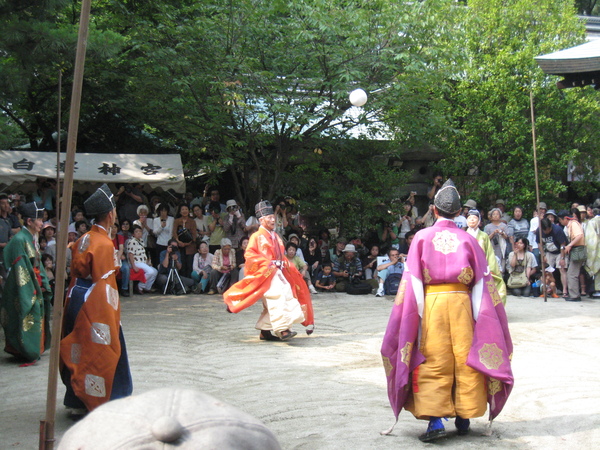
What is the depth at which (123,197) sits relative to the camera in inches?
535

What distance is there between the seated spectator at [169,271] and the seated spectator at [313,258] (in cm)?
236

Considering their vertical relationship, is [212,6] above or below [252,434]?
above

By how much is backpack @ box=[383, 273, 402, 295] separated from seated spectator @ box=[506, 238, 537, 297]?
6.78 ft

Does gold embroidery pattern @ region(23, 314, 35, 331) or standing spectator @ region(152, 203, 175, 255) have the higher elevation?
standing spectator @ region(152, 203, 175, 255)

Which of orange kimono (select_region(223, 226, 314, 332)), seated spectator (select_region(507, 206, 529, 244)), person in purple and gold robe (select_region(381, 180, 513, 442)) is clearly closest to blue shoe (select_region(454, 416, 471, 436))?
person in purple and gold robe (select_region(381, 180, 513, 442))

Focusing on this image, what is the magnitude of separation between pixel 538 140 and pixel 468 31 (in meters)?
2.79

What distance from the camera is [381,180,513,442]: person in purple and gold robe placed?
183 inches

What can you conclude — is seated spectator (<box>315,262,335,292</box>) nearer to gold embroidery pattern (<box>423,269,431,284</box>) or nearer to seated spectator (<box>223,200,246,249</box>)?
seated spectator (<box>223,200,246,249</box>)

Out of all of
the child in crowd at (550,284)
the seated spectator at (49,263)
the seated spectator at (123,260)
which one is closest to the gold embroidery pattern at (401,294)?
the seated spectator at (49,263)

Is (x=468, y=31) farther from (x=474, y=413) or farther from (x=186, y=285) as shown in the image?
(x=474, y=413)

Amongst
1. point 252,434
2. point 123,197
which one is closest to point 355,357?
point 252,434

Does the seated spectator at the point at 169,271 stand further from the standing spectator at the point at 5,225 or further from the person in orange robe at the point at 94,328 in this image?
the person in orange robe at the point at 94,328

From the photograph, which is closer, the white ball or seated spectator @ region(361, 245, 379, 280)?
the white ball

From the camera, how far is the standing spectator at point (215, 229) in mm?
13242
